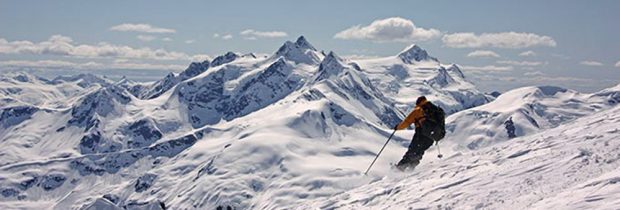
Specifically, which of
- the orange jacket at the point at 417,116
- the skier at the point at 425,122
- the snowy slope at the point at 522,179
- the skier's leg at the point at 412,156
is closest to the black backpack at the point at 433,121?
the skier at the point at 425,122

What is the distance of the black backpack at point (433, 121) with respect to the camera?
2548 cm

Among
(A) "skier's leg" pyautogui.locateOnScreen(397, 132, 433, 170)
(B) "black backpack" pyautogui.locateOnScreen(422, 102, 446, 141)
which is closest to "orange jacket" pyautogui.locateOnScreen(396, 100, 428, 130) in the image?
(B) "black backpack" pyautogui.locateOnScreen(422, 102, 446, 141)

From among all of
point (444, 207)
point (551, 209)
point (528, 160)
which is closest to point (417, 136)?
point (528, 160)

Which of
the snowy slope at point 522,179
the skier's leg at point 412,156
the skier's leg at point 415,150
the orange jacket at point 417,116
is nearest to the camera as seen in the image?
the snowy slope at point 522,179

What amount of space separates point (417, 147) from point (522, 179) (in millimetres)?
8378

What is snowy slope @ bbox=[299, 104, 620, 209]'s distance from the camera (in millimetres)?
15453

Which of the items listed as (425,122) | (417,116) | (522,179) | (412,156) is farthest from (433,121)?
(522,179)

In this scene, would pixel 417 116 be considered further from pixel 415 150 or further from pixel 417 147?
pixel 415 150

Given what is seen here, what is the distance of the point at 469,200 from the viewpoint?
1844cm

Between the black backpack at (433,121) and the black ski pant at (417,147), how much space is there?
43 cm

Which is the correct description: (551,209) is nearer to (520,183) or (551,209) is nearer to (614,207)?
(614,207)

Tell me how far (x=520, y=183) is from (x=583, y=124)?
9990 mm

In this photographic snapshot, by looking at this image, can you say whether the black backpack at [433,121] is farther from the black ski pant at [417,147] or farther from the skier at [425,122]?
the black ski pant at [417,147]

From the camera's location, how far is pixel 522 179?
1895cm
